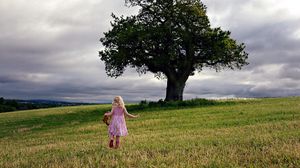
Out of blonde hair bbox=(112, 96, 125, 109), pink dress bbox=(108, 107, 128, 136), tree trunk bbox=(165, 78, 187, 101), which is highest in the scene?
tree trunk bbox=(165, 78, 187, 101)

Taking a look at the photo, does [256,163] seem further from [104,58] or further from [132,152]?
[104,58]

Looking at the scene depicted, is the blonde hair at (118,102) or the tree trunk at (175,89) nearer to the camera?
the blonde hair at (118,102)

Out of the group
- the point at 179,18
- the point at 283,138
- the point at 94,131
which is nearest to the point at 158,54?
the point at 179,18

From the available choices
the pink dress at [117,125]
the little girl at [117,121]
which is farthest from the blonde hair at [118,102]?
the pink dress at [117,125]

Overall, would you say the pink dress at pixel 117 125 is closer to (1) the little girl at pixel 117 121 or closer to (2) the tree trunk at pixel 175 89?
(1) the little girl at pixel 117 121

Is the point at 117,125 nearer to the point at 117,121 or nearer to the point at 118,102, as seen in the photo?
the point at 117,121

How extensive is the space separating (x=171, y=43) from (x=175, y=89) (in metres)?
5.42

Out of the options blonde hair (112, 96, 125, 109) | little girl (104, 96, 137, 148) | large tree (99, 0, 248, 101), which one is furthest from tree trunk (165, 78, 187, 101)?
little girl (104, 96, 137, 148)

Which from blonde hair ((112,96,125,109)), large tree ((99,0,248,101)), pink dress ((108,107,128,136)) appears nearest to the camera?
pink dress ((108,107,128,136))

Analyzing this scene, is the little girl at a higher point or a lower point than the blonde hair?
lower

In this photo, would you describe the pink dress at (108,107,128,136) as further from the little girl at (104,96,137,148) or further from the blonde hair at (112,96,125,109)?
the blonde hair at (112,96,125,109)

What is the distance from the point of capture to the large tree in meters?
43.1

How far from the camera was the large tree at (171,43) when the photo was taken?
43.1 meters

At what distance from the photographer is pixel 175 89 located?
4638 centimetres
